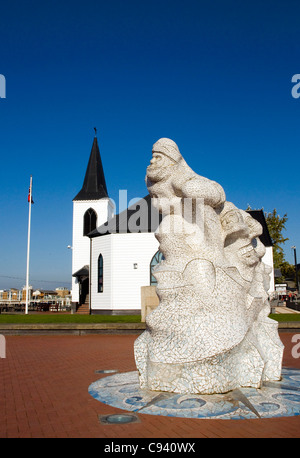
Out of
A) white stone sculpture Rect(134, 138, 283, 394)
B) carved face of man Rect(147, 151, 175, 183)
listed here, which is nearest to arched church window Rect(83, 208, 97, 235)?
white stone sculpture Rect(134, 138, 283, 394)

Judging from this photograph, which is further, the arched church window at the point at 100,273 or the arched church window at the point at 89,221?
the arched church window at the point at 89,221

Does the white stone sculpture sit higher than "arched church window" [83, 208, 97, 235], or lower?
lower

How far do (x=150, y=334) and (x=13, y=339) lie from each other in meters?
10.1

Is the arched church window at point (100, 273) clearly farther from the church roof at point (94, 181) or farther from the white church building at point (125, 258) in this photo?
the church roof at point (94, 181)

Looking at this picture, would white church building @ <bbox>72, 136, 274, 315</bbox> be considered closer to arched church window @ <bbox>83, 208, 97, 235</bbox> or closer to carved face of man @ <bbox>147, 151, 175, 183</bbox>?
arched church window @ <bbox>83, 208, 97, 235</bbox>

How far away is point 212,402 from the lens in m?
5.04

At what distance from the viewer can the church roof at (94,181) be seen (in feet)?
146

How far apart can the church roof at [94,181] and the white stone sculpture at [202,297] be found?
37.9m

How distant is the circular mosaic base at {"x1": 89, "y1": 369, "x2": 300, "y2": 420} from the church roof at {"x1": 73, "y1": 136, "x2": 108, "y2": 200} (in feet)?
128

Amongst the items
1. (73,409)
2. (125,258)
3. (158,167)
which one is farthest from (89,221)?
(73,409)

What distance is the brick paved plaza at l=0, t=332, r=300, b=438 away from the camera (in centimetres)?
420

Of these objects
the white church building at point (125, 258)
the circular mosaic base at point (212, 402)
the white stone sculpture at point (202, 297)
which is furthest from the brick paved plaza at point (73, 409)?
the white church building at point (125, 258)
